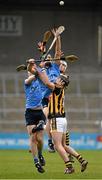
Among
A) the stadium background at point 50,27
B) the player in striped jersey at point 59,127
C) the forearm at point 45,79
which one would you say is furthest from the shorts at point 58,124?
the stadium background at point 50,27

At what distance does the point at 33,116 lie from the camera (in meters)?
15.4

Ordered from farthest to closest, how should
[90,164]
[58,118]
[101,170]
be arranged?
[90,164] → [101,170] → [58,118]

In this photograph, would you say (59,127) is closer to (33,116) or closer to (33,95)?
(33,116)

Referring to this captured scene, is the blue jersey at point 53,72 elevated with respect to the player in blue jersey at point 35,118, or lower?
elevated

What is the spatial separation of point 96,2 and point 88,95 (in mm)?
6865

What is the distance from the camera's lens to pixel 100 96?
107 feet

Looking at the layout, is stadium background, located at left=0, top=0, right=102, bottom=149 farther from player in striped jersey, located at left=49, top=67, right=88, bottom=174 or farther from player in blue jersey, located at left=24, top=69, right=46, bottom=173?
player in striped jersey, located at left=49, top=67, right=88, bottom=174

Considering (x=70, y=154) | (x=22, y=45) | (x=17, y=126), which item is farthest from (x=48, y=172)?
(x=22, y=45)

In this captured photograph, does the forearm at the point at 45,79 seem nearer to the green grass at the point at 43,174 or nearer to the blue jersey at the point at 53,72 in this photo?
the green grass at the point at 43,174

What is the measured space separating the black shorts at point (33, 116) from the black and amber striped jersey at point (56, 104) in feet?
1.97

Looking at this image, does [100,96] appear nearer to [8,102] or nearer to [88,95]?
[88,95]

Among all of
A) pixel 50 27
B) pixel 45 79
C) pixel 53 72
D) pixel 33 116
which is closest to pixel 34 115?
pixel 33 116

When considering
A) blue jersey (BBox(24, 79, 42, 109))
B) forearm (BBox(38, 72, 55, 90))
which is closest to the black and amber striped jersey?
blue jersey (BBox(24, 79, 42, 109))

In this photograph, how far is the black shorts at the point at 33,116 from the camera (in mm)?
15306
